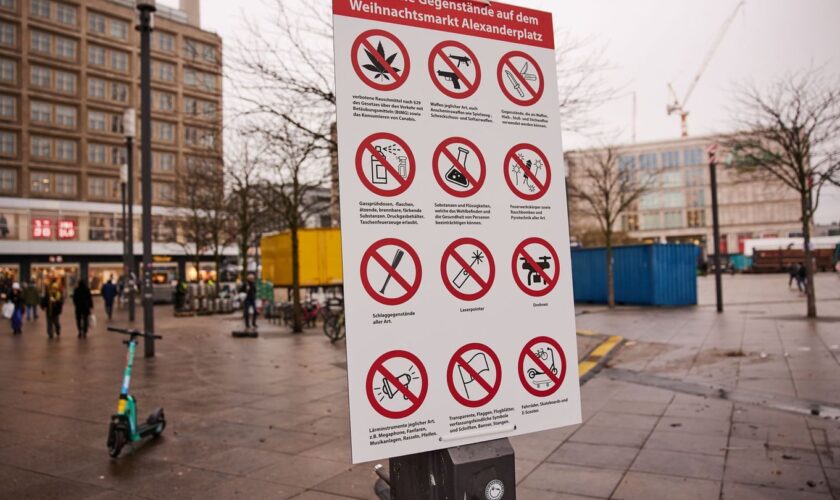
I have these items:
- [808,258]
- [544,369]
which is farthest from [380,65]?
[808,258]

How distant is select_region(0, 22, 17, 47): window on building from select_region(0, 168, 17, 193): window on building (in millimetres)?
10650

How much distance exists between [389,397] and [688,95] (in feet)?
503

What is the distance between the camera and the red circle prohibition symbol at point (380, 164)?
86.8 inches

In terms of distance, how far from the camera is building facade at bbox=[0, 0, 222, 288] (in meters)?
51.6

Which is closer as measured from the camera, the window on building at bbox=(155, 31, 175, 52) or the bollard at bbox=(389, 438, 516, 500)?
the bollard at bbox=(389, 438, 516, 500)

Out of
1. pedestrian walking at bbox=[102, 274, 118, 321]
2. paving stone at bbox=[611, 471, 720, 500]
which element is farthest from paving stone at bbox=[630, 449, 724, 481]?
pedestrian walking at bbox=[102, 274, 118, 321]

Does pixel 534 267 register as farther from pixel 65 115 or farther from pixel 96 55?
pixel 96 55

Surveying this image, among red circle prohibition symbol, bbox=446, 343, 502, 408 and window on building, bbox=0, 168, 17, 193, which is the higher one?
window on building, bbox=0, 168, 17, 193

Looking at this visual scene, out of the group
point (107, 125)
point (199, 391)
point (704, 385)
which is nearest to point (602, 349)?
point (704, 385)

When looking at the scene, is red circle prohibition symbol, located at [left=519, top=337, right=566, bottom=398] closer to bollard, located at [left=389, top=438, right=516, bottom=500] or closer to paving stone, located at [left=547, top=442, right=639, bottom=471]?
bollard, located at [left=389, top=438, right=516, bottom=500]

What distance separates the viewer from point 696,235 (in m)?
95.2

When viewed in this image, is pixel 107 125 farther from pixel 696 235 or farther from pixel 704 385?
pixel 696 235

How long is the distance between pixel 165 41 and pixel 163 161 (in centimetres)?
1236

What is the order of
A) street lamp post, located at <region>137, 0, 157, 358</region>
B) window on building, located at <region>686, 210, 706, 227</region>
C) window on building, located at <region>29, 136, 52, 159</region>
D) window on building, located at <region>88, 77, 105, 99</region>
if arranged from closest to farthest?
street lamp post, located at <region>137, 0, 157, 358</region> → window on building, located at <region>29, 136, 52, 159</region> → window on building, located at <region>88, 77, 105, 99</region> → window on building, located at <region>686, 210, 706, 227</region>
